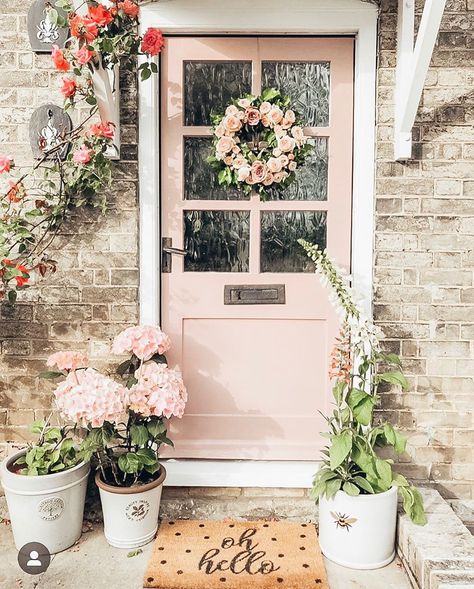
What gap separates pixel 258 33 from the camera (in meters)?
3.00

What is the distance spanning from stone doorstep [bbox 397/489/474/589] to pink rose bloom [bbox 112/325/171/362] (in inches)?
51.4

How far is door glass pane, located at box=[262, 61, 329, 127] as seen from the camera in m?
3.05

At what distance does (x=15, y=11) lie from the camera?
295cm

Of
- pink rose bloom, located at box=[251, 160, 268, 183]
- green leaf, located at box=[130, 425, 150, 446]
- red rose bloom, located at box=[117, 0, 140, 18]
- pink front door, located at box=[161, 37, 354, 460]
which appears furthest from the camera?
pink front door, located at box=[161, 37, 354, 460]

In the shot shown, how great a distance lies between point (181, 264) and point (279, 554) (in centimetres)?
140

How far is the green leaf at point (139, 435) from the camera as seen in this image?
Result: 2721 millimetres

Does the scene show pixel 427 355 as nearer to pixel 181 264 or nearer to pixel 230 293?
pixel 230 293

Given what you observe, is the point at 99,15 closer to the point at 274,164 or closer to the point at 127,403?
the point at 274,164

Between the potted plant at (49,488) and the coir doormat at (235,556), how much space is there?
1.33ft

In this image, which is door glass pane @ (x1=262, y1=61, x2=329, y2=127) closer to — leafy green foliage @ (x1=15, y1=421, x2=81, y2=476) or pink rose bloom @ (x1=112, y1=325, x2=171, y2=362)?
pink rose bloom @ (x1=112, y1=325, x2=171, y2=362)

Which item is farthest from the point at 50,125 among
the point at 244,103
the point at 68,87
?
the point at 244,103

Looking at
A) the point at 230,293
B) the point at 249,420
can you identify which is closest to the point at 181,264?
the point at 230,293

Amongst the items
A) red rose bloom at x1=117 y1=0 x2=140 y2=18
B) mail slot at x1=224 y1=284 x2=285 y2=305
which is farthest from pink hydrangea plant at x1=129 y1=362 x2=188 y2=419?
red rose bloom at x1=117 y1=0 x2=140 y2=18

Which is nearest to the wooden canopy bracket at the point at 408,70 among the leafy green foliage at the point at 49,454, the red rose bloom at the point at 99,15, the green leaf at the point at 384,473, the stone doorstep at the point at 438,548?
the red rose bloom at the point at 99,15
